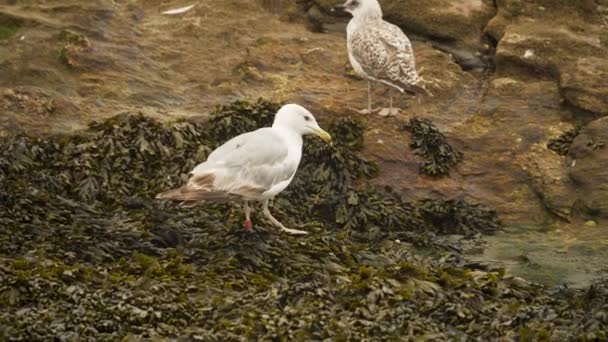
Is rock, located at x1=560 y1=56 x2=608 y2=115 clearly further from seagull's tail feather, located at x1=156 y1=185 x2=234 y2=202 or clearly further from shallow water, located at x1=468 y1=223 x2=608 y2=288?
seagull's tail feather, located at x1=156 y1=185 x2=234 y2=202

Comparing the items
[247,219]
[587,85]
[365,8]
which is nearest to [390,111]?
[365,8]

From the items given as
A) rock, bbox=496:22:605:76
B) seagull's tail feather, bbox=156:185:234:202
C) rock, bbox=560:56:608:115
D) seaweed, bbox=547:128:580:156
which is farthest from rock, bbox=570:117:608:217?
seagull's tail feather, bbox=156:185:234:202

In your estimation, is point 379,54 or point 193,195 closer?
point 193,195

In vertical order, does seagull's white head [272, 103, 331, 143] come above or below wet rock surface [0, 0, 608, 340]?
above

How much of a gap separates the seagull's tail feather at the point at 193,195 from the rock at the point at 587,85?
18.6ft

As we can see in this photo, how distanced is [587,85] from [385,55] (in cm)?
245

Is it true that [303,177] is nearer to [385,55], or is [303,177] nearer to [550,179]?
[385,55]

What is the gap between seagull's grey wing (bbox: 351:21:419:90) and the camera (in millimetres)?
13492

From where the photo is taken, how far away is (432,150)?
1282 centimetres

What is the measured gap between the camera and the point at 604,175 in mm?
12172

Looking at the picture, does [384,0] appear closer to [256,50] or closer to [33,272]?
[256,50]

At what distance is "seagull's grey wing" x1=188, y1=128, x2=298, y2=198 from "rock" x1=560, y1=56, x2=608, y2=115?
488cm

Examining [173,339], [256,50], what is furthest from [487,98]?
[173,339]

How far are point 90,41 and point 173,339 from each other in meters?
6.84
